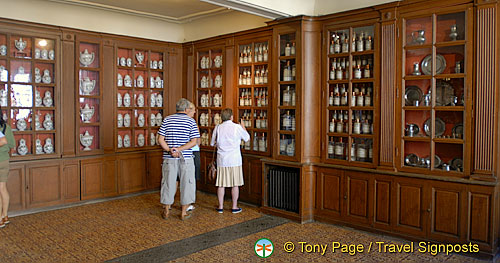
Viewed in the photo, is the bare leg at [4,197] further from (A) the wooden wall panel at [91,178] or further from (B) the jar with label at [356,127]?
(B) the jar with label at [356,127]

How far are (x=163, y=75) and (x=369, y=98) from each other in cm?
424

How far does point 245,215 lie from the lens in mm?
5996

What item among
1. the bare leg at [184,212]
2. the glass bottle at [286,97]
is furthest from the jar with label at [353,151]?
the bare leg at [184,212]

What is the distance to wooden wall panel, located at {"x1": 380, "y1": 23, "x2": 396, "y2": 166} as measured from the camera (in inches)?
195

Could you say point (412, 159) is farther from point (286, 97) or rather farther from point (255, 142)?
point (255, 142)

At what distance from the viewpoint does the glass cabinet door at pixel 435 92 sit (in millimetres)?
4496

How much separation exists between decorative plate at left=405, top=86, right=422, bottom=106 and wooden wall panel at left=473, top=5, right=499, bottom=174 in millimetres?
646

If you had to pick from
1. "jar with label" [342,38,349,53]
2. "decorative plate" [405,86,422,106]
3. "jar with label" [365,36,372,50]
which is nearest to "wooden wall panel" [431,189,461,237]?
"decorative plate" [405,86,422,106]

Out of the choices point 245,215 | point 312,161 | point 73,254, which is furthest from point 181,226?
point 312,161

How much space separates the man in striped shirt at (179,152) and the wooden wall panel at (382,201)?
8.20 ft

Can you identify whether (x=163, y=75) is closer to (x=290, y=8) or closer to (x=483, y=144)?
(x=290, y=8)

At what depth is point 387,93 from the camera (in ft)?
16.4

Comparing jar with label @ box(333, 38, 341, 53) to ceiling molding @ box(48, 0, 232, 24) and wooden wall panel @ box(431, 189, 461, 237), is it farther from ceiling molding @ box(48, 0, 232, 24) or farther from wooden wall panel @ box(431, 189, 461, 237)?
ceiling molding @ box(48, 0, 232, 24)
